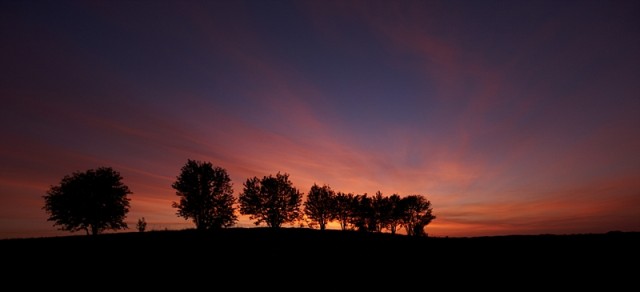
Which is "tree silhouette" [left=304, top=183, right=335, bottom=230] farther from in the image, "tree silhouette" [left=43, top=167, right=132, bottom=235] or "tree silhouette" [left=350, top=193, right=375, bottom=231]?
"tree silhouette" [left=43, top=167, right=132, bottom=235]

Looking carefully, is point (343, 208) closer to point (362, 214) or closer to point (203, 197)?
point (362, 214)

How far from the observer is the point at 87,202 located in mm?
52188

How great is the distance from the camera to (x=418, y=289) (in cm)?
1384

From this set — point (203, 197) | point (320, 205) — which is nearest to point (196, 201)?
point (203, 197)

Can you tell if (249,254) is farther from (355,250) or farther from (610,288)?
(610,288)

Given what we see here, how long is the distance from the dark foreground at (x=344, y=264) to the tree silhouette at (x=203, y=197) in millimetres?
33606

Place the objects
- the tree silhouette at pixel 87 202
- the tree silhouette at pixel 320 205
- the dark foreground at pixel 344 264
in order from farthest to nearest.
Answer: the tree silhouette at pixel 320 205
the tree silhouette at pixel 87 202
the dark foreground at pixel 344 264

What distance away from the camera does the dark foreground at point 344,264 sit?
14.7 meters

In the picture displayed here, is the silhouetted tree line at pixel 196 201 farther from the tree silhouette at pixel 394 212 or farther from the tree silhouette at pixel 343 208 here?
the tree silhouette at pixel 394 212

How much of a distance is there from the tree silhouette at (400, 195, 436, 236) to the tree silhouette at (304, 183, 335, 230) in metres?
24.6

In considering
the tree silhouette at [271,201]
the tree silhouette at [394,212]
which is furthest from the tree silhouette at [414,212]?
the tree silhouette at [271,201]

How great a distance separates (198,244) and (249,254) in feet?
18.3

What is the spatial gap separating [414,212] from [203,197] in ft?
226

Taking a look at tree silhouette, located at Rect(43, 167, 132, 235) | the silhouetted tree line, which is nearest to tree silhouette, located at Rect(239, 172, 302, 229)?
the silhouetted tree line
